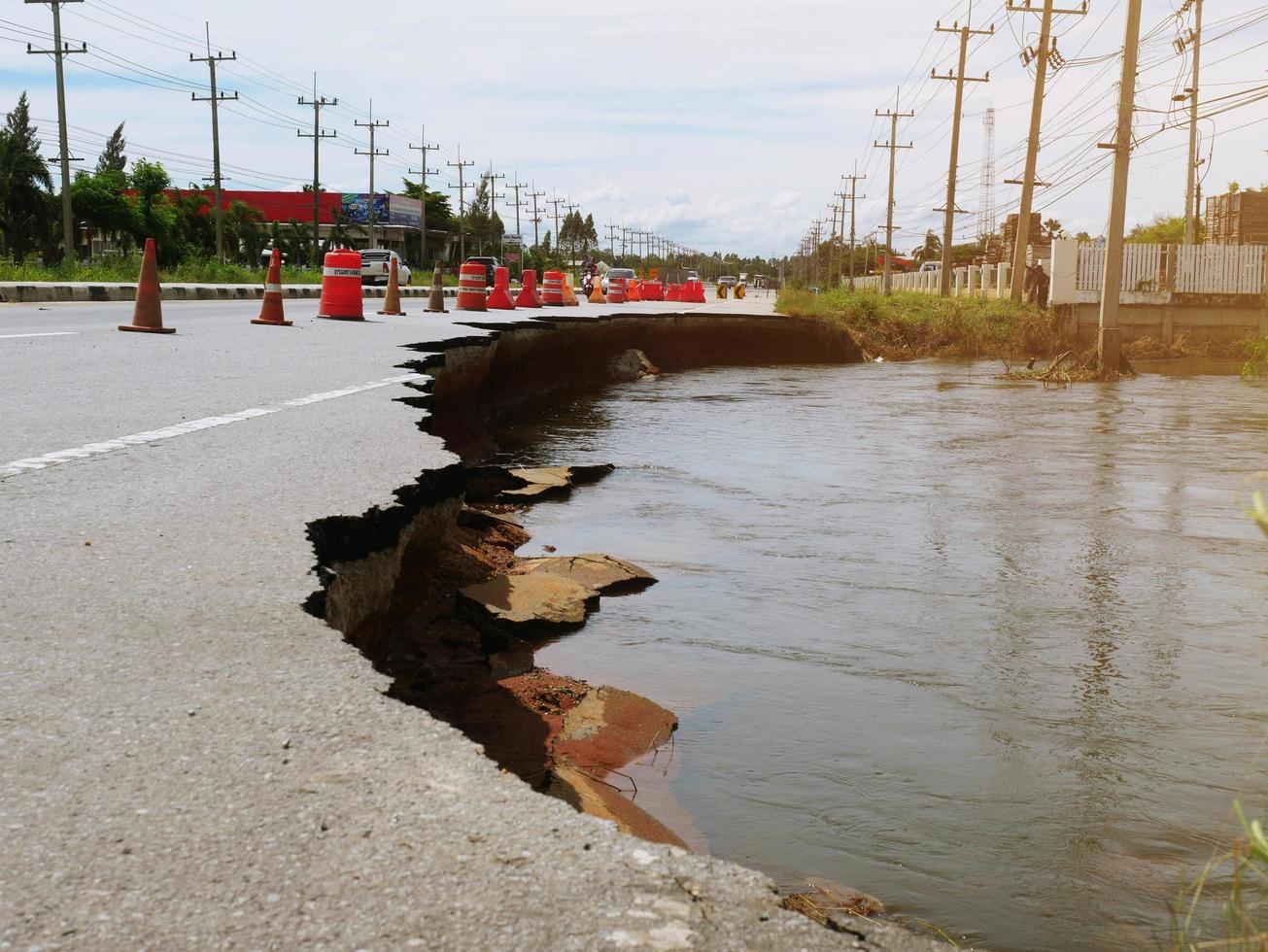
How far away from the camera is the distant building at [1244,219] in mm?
37344

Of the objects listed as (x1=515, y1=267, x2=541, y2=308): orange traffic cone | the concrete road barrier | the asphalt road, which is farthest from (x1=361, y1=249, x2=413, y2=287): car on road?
the asphalt road

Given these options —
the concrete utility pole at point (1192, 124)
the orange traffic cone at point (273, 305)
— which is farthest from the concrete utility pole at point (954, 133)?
the orange traffic cone at point (273, 305)

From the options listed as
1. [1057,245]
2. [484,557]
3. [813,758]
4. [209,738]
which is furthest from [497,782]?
[1057,245]

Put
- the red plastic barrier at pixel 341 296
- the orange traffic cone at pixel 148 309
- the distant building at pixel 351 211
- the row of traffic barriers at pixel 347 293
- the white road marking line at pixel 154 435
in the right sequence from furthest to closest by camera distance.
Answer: the distant building at pixel 351 211, the red plastic barrier at pixel 341 296, the row of traffic barriers at pixel 347 293, the orange traffic cone at pixel 148 309, the white road marking line at pixel 154 435

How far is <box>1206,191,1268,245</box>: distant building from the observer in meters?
37.3

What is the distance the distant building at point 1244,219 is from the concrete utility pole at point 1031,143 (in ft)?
28.0

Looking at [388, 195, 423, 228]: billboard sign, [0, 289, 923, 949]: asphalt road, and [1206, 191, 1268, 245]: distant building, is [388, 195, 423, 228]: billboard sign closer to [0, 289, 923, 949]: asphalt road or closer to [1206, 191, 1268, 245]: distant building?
[1206, 191, 1268, 245]: distant building

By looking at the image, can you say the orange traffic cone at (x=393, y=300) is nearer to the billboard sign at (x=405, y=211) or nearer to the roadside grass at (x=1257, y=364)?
the roadside grass at (x=1257, y=364)

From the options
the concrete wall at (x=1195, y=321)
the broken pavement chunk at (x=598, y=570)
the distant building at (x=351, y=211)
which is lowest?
the broken pavement chunk at (x=598, y=570)

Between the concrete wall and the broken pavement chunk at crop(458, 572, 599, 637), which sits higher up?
the concrete wall

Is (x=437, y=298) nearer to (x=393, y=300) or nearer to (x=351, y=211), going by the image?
(x=393, y=300)

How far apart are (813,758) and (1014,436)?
32.9 feet

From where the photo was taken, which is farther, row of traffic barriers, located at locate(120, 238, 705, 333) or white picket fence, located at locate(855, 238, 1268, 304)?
white picket fence, located at locate(855, 238, 1268, 304)

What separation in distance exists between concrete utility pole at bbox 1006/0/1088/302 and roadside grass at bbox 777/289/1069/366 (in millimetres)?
2316
